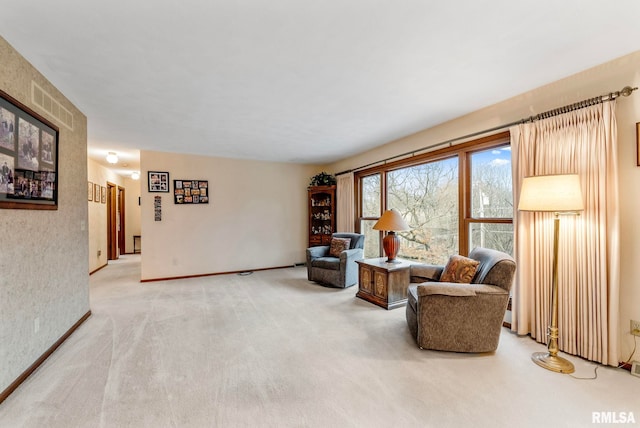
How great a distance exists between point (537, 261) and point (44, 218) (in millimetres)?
4441

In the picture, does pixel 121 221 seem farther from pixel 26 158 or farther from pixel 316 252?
pixel 26 158

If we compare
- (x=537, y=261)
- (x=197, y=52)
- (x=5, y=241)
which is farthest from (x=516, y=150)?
(x=5, y=241)

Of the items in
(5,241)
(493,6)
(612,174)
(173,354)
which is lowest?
(173,354)

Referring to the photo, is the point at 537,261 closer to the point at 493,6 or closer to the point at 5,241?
the point at 493,6

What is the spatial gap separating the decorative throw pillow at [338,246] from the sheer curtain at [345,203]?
0.63m

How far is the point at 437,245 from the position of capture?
3941mm

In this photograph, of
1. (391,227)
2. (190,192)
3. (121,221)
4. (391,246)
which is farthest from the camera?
(121,221)

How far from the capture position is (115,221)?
7.65 meters

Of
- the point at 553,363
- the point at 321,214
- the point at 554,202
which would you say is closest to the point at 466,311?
the point at 553,363

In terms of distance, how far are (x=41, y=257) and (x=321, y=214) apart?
15.4 feet

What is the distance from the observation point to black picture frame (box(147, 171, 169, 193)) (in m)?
5.08

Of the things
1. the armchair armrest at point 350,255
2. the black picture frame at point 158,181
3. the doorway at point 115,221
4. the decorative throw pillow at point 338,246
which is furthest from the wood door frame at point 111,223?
the armchair armrest at point 350,255

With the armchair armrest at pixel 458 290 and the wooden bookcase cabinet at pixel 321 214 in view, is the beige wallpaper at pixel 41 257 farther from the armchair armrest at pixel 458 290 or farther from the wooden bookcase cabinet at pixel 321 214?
the wooden bookcase cabinet at pixel 321 214

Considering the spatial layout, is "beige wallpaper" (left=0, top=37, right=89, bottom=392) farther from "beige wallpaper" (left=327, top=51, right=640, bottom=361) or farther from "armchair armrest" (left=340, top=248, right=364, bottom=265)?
"beige wallpaper" (left=327, top=51, right=640, bottom=361)
